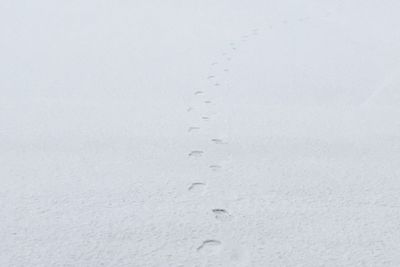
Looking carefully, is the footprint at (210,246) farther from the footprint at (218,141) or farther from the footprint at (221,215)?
the footprint at (218,141)

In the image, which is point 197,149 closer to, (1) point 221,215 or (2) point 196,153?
(2) point 196,153

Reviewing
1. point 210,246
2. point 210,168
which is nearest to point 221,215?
point 210,246

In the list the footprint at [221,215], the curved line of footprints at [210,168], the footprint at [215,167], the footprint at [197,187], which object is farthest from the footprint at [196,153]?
the footprint at [221,215]

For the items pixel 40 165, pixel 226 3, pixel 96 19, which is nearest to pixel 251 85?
pixel 40 165

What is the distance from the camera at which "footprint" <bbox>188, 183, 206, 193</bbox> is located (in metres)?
1.76

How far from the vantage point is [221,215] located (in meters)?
1.59

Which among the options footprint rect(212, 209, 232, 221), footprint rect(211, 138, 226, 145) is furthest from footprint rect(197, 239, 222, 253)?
footprint rect(211, 138, 226, 145)

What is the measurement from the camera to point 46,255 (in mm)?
1363

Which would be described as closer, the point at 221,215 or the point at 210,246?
the point at 210,246

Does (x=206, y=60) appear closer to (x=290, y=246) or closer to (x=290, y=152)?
(x=290, y=152)

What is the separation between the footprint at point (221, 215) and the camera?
1.57 metres

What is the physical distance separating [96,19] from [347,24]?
7.46ft

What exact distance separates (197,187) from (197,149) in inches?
13.9

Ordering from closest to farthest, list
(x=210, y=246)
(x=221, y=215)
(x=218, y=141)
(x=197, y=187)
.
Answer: (x=210, y=246) → (x=221, y=215) → (x=197, y=187) → (x=218, y=141)
